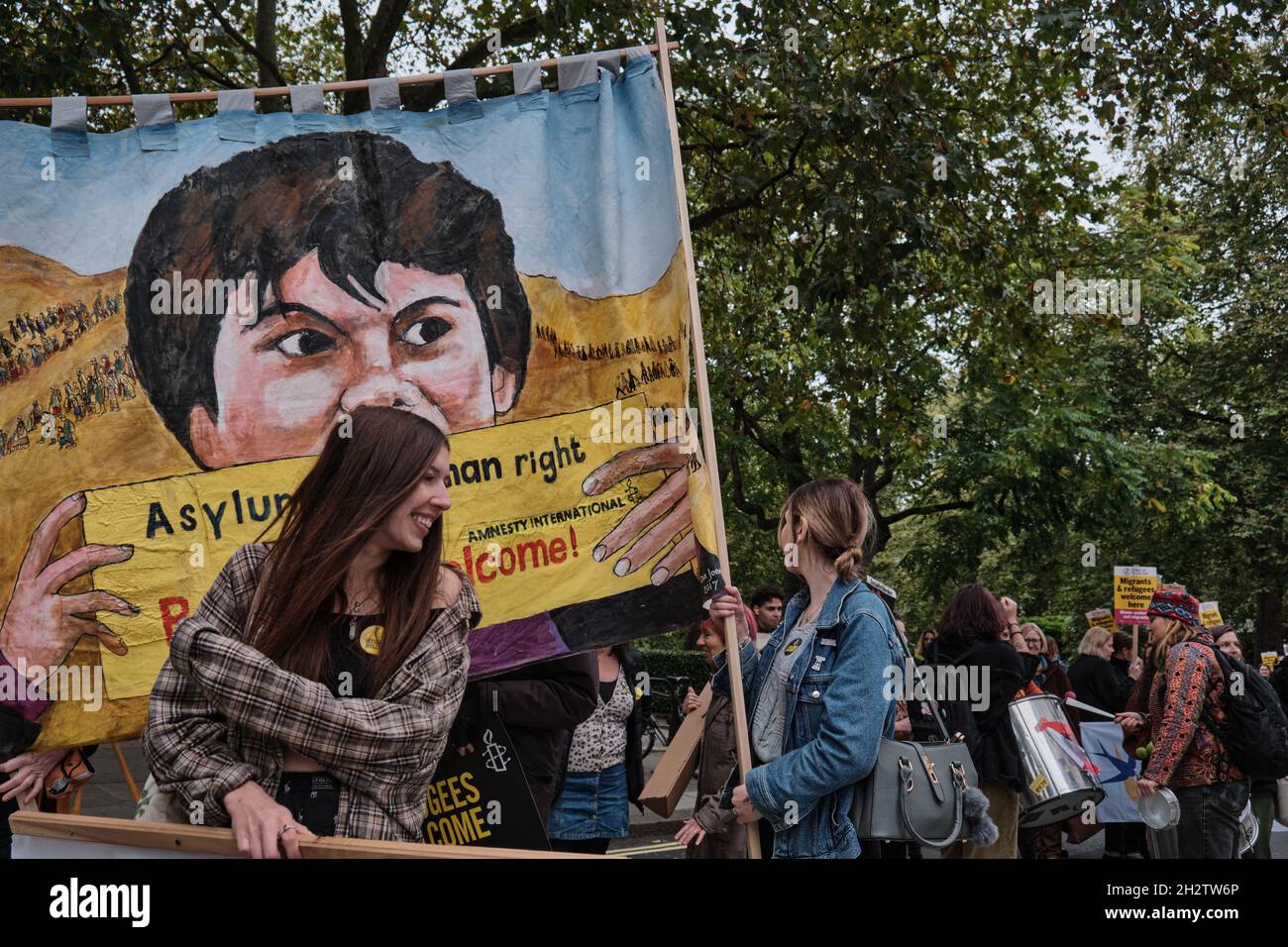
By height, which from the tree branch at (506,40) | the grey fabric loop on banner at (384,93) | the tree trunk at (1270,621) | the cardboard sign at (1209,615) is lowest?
the tree trunk at (1270,621)

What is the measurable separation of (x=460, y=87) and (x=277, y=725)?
9.30 ft

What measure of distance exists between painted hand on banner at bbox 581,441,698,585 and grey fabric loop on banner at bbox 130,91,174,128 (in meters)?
1.91

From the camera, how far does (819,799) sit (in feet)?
12.7

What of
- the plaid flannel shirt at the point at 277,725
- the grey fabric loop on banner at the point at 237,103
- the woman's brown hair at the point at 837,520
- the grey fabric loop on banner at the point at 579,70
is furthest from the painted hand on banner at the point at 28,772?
the grey fabric loop on banner at the point at 579,70

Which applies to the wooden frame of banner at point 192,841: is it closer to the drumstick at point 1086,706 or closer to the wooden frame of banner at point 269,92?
the wooden frame of banner at point 269,92

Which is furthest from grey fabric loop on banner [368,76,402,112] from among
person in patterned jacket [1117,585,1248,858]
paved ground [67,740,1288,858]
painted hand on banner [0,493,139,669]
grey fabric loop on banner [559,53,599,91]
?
paved ground [67,740,1288,858]

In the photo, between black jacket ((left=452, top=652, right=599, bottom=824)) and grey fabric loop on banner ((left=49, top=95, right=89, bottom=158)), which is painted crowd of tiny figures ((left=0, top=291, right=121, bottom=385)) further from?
black jacket ((left=452, top=652, right=599, bottom=824))

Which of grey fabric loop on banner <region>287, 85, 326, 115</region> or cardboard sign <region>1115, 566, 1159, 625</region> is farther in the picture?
cardboard sign <region>1115, 566, 1159, 625</region>

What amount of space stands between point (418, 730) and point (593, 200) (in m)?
2.47

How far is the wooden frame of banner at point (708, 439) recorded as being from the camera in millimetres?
3811

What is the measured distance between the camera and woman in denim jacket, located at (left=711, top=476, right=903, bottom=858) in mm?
3742

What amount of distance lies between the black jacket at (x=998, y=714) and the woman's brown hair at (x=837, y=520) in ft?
13.2

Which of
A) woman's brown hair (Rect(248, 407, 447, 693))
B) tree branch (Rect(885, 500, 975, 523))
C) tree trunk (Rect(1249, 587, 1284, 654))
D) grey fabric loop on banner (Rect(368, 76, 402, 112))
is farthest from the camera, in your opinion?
tree trunk (Rect(1249, 587, 1284, 654))

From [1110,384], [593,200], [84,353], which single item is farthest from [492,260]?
[1110,384]
